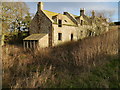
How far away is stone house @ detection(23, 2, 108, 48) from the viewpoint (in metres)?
17.8

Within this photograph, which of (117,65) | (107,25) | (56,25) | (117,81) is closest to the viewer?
(117,81)

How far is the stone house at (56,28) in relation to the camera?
17827 mm

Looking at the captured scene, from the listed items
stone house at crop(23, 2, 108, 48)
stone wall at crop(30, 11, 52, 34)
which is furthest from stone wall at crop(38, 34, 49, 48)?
stone wall at crop(30, 11, 52, 34)

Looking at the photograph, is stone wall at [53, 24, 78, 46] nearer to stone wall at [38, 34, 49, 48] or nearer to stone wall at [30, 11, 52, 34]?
stone wall at [30, 11, 52, 34]

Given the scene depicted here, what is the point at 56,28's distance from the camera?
61.3 ft

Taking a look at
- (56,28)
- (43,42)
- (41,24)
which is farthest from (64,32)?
(43,42)

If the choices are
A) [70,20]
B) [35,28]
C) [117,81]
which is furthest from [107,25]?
[117,81]

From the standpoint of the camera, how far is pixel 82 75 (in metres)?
5.64

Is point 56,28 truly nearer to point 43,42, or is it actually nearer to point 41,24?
point 41,24

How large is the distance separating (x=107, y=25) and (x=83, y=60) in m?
18.2

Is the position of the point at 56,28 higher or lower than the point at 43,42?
higher

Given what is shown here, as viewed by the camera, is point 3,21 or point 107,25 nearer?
point 3,21

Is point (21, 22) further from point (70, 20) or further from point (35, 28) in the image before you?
point (70, 20)

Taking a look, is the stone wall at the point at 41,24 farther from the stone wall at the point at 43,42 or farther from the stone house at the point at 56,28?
the stone wall at the point at 43,42
